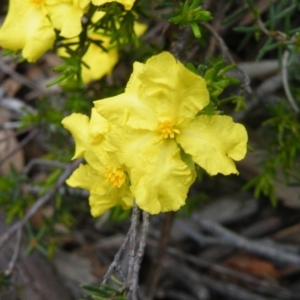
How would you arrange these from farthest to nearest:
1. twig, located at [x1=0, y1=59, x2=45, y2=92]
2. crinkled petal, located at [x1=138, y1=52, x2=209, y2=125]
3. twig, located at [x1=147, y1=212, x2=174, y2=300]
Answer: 1. twig, located at [x1=0, y1=59, x2=45, y2=92]
2. twig, located at [x1=147, y1=212, x2=174, y2=300]
3. crinkled petal, located at [x1=138, y1=52, x2=209, y2=125]

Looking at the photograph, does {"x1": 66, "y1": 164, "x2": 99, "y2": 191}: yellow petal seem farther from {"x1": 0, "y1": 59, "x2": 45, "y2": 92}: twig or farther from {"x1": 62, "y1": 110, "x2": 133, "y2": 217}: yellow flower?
{"x1": 0, "y1": 59, "x2": 45, "y2": 92}: twig

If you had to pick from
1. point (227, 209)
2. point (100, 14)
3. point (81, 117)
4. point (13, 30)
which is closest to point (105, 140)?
point (81, 117)

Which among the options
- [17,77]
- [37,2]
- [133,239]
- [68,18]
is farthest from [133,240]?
[17,77]

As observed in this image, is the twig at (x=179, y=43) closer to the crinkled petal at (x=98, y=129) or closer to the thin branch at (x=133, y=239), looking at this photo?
the crinkled petal at (x=98, y=129)

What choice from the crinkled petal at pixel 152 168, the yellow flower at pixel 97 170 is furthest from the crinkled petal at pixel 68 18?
the crinkled petal at pixel 152 168

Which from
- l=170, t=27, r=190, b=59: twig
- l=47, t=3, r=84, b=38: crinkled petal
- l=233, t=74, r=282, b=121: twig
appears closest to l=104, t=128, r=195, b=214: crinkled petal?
l=47, t=3, r=84, b=38: crinkled petal

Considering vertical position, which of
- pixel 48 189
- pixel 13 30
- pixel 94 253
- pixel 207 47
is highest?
pixel 13 30

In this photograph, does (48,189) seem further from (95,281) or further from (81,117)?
(81,117)
